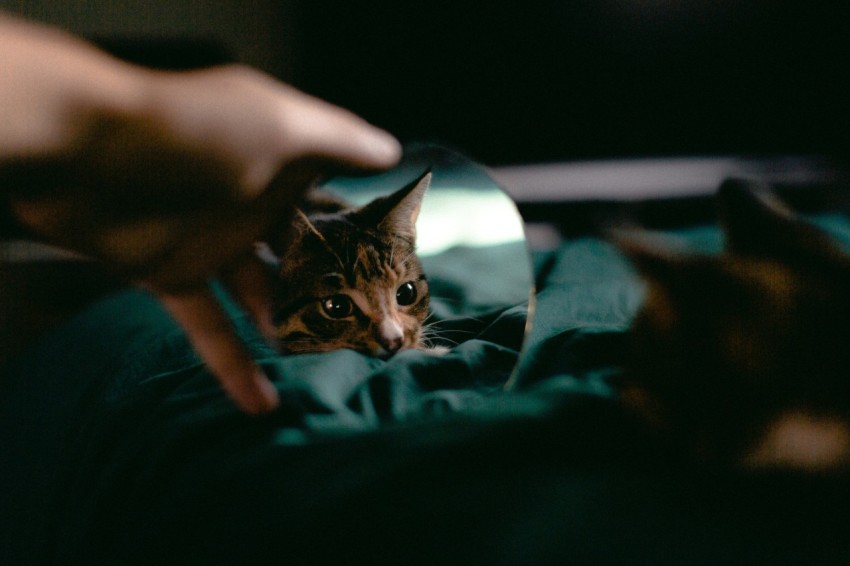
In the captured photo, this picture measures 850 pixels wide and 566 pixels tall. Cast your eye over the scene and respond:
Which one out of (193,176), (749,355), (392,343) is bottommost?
(392,343)

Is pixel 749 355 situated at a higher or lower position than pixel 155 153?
lower

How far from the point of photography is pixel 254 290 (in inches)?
25.4

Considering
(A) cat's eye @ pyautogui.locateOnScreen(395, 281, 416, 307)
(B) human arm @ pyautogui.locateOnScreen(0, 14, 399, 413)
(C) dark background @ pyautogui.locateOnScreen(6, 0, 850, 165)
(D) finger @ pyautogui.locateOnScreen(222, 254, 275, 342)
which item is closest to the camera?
(B) human arm @ pyautogui.locateOnScreen(0, 14, 399, 413)

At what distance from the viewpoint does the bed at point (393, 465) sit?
13.1 inches

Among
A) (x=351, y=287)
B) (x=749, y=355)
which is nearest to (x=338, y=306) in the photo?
(x=351, y=287)

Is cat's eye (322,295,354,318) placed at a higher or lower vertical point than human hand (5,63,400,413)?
lower

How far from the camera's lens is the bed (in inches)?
13.1

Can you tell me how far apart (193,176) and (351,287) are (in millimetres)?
335

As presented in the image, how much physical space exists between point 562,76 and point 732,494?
5.17ft

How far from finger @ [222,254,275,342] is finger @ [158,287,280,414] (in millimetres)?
78

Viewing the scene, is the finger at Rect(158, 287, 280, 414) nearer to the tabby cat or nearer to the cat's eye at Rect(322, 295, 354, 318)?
the cat's eye at Rect(322, 295, 354, 318)

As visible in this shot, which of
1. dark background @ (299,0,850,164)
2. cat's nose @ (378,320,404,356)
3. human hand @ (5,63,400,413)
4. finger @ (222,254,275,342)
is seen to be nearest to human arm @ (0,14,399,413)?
human hand @ (5,63,400,413)

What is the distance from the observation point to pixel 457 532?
0.34 metres

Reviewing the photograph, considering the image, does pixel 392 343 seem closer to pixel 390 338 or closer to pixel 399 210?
pixel 390 338
